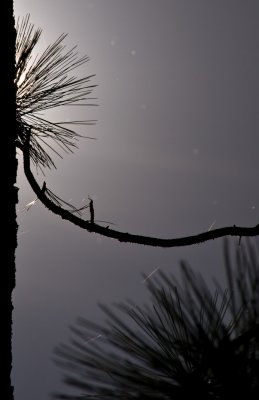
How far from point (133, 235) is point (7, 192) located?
29.5 inches

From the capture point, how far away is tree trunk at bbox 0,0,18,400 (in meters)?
2.92

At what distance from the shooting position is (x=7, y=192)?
3061 millimetres

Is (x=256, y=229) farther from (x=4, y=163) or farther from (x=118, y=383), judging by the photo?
(x=4, y=163)

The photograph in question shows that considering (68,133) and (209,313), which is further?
(68,133)

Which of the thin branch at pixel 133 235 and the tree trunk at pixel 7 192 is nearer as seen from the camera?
the thin branch at pixel 133 235

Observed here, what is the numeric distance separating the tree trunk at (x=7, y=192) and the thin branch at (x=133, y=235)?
332mm

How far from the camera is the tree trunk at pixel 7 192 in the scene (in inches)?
115

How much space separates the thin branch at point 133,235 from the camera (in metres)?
2.59

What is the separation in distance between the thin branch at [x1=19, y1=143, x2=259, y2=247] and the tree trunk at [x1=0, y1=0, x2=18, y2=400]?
1.09 feet

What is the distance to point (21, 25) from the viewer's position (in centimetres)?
426

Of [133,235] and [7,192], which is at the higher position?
[7,192]

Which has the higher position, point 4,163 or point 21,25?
point 21,25

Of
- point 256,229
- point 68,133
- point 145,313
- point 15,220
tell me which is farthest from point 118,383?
point 68,133

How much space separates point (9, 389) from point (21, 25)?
2.55 m
